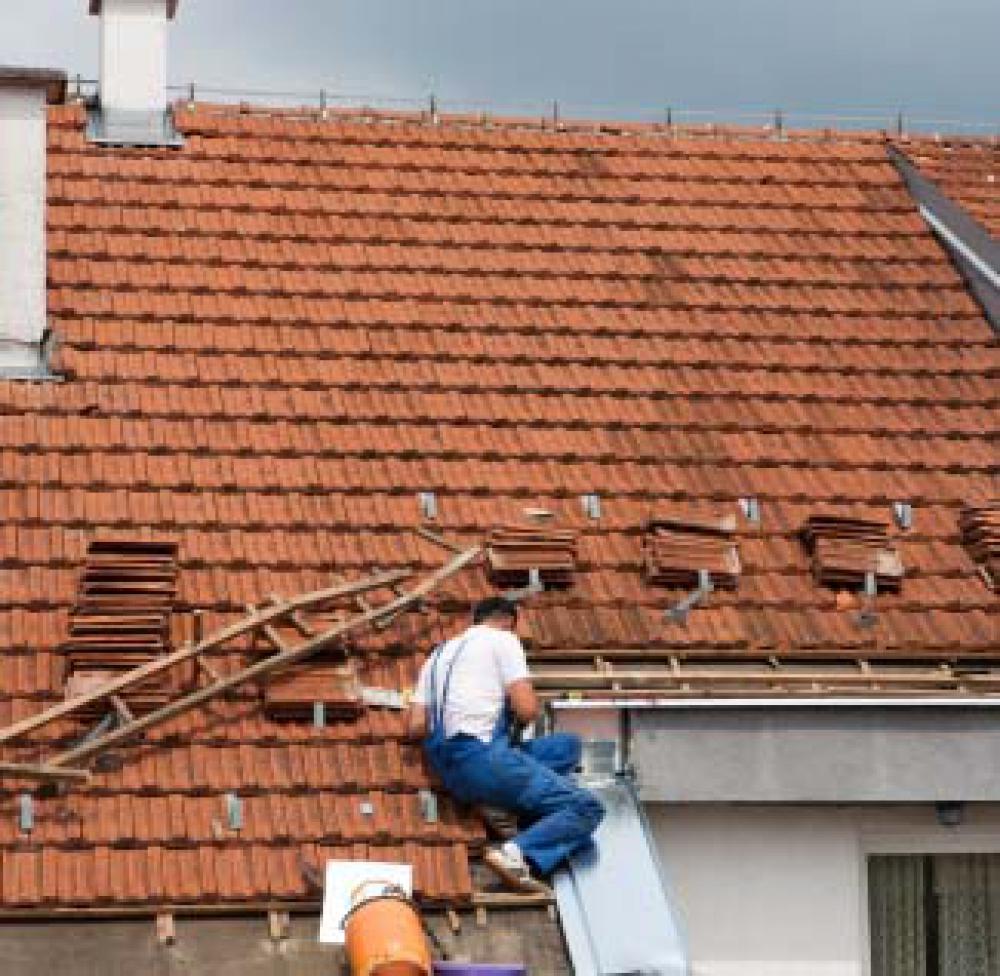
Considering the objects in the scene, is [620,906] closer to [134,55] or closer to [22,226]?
[22,226]

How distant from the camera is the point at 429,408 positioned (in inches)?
590

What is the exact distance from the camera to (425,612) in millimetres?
13555

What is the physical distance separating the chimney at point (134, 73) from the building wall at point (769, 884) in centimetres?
611

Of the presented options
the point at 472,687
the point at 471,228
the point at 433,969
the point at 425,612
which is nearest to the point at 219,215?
the point at 471,228

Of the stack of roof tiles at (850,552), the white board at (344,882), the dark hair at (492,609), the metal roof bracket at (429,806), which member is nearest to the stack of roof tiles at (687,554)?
the stack of roof tiles at (850,552)

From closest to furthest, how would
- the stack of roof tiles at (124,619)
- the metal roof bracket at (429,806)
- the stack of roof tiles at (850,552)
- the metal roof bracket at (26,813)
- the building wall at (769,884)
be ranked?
the metal roof bracket at (26,813), the metal roof bracket at (429,806), the stack of roof tiles at (124,619), the building wall at (769,884), the stack of roof tiles at (850,552)

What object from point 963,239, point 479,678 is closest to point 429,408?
point 479,678

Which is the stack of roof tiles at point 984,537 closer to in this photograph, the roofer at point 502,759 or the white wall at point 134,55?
the roofer at point 502,759

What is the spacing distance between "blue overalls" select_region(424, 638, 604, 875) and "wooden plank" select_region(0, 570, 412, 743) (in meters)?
1.04

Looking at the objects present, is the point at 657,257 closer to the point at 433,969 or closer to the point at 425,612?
the point at 425,612

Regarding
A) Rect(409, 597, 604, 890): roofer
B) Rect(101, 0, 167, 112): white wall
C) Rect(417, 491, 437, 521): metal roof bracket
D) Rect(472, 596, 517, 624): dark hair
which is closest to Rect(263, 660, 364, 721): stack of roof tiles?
Rect(409, 597, 604, 890): roofer

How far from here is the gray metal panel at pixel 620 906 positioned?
11773 millimetres

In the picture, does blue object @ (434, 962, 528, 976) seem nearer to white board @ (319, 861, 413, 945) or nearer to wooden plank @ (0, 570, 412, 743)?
white board @ (319, 861, 413, 945)

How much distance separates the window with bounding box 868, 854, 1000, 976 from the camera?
1343cm
